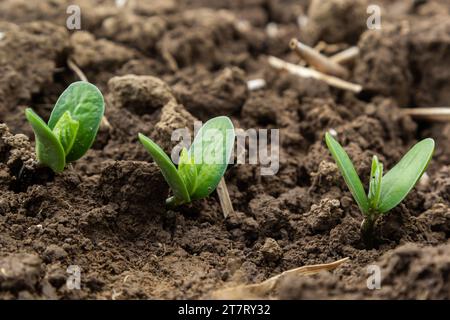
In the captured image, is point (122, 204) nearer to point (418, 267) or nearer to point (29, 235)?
point (29, 235)

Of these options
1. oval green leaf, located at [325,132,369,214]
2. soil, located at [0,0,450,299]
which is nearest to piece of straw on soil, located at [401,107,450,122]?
soil, located at [0,0,450,299]

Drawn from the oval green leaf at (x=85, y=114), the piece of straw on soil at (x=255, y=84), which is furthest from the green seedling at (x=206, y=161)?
the piece of straw on soil at (x=255, y=84)

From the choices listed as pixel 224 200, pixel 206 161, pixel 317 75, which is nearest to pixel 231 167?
pixel 224 200

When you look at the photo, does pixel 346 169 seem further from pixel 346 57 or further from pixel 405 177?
pixel 346 57

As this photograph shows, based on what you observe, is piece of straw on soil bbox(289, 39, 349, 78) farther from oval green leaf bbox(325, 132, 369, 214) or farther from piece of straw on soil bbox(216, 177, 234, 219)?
oval green leaf bbox(325, 132, 369, 214)

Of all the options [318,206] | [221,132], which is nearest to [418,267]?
[318,206]

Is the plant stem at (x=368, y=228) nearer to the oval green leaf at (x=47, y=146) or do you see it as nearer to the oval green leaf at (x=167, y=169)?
the oval green leaf at (x=167, y=169)
